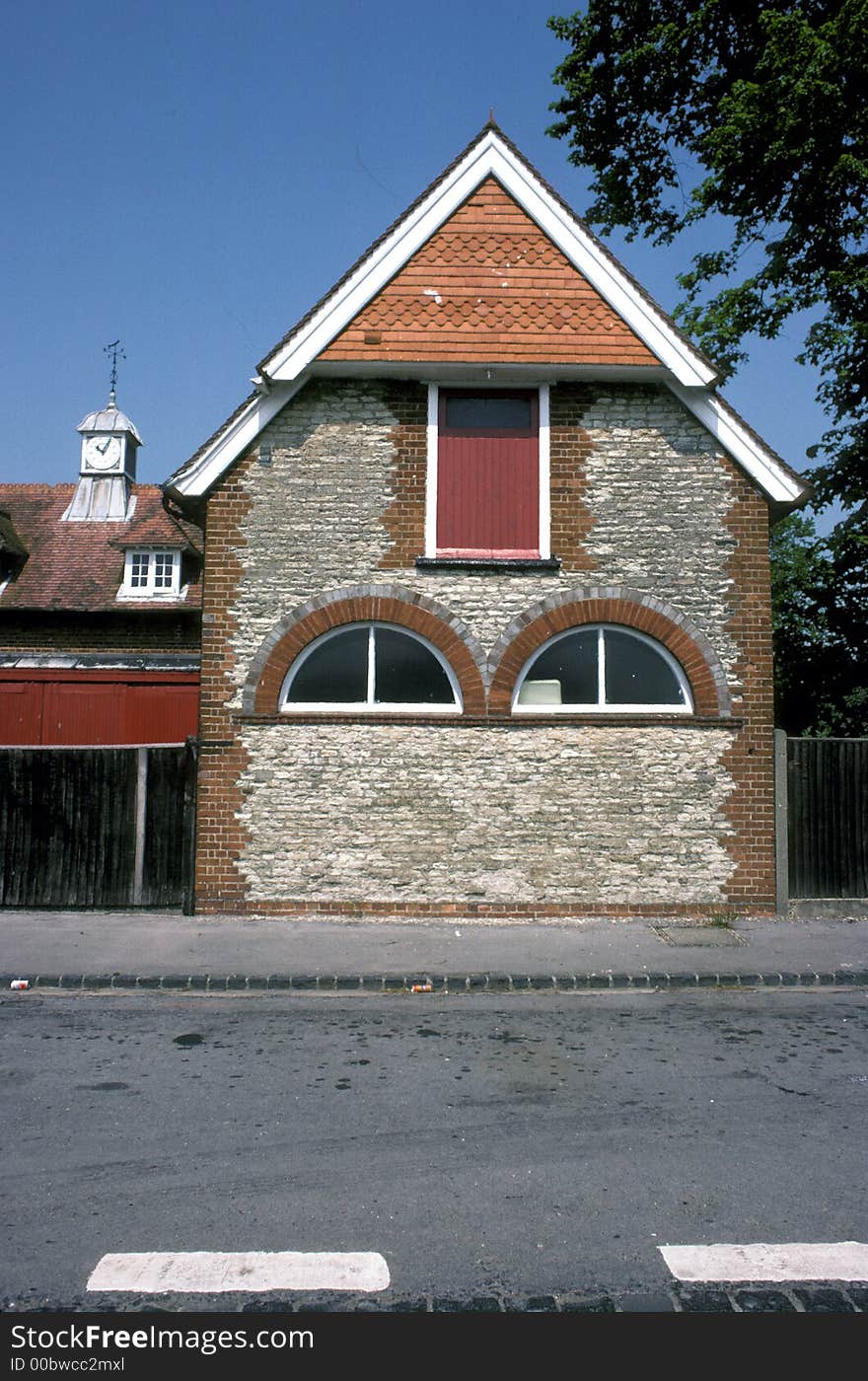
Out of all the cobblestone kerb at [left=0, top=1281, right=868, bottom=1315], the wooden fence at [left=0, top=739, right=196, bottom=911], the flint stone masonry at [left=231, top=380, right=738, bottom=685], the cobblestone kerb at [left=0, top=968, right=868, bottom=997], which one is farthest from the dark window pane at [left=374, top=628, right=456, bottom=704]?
the cobblestone kerb at [left=0, top=1281, right=868, bottom=1315]

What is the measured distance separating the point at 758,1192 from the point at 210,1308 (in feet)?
8.22

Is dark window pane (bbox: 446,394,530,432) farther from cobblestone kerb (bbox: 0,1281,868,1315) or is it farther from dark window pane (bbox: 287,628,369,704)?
cobblestone kerb (bbox: 0,1281,868,1315)

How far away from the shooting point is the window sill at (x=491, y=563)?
39.3 feet

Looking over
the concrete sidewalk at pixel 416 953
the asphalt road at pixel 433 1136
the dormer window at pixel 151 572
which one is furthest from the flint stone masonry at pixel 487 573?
the dormer window at pixel 151 572

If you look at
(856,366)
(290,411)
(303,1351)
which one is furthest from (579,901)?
(856,366)

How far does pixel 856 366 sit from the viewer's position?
17938 mm

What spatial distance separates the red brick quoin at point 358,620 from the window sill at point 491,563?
54 centimetres

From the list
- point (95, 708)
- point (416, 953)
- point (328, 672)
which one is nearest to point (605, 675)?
point (328, 672)

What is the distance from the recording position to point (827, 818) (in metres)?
12.2

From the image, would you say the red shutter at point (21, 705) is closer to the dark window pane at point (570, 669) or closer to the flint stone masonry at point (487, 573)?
the flint stone masonry at point (487, 573)

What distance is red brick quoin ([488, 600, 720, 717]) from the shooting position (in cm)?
1190

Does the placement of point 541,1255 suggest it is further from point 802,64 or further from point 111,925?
point 802,64

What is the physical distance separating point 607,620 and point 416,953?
4.42 m

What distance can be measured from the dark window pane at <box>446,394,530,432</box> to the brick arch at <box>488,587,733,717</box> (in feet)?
7.22
